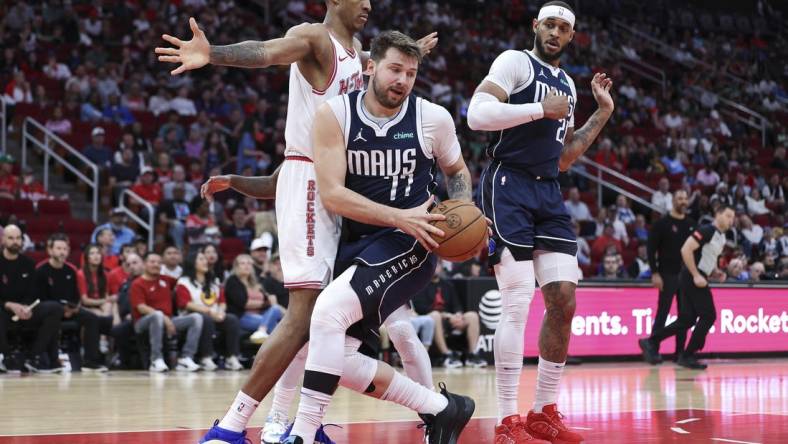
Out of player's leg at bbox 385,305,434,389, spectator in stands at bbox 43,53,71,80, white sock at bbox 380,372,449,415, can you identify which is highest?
spectator in stands at bbox 43,53,71,80

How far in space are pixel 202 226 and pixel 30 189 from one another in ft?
7.68

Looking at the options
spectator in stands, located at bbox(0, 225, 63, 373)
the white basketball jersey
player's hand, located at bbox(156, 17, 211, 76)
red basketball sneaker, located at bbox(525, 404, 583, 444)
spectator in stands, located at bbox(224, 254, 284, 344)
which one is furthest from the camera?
spectator in stands, located at bbox(224, 254, 284, 344)

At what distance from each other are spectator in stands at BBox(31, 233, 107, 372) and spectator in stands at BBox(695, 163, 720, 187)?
45.8ft

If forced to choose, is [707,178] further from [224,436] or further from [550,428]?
[224,436]

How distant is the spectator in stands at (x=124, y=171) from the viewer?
1577cm

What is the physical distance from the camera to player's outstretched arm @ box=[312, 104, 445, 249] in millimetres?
4777

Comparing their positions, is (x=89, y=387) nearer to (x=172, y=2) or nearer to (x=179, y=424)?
(x=179, y=424)

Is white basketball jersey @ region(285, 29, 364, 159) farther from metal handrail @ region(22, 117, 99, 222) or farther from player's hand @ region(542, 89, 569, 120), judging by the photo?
metal handrail @ region(22, 117, 99, 222)

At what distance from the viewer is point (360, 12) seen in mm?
5496

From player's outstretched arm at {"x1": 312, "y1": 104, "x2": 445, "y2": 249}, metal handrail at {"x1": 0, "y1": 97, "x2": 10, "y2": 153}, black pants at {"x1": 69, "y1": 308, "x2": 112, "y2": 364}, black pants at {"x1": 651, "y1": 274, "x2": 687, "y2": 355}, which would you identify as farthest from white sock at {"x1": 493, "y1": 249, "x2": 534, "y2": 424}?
metal handrail at {"x1": 0, "y1": 97, "x2": 10, "y2": 153}

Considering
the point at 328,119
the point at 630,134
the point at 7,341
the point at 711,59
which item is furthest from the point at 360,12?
the point at 711,59

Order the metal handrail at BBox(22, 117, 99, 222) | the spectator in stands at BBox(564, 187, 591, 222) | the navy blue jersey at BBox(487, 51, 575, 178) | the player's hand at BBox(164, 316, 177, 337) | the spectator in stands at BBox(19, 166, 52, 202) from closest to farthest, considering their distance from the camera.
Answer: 1. the navy blue jersey at BBox(487, 51, 575, 178)
2. the player's hand at BBox(164, 316, 177, 337)
3. the spectator in stands at BBox(19, 166, 52, 202)
4. the metal handrail at BBox(22, 117, 99, 222)
5. the spectator in stands at BBox(564, 187, 591, 222)

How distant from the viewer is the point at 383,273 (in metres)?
4.85

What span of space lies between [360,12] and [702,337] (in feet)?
28.4
